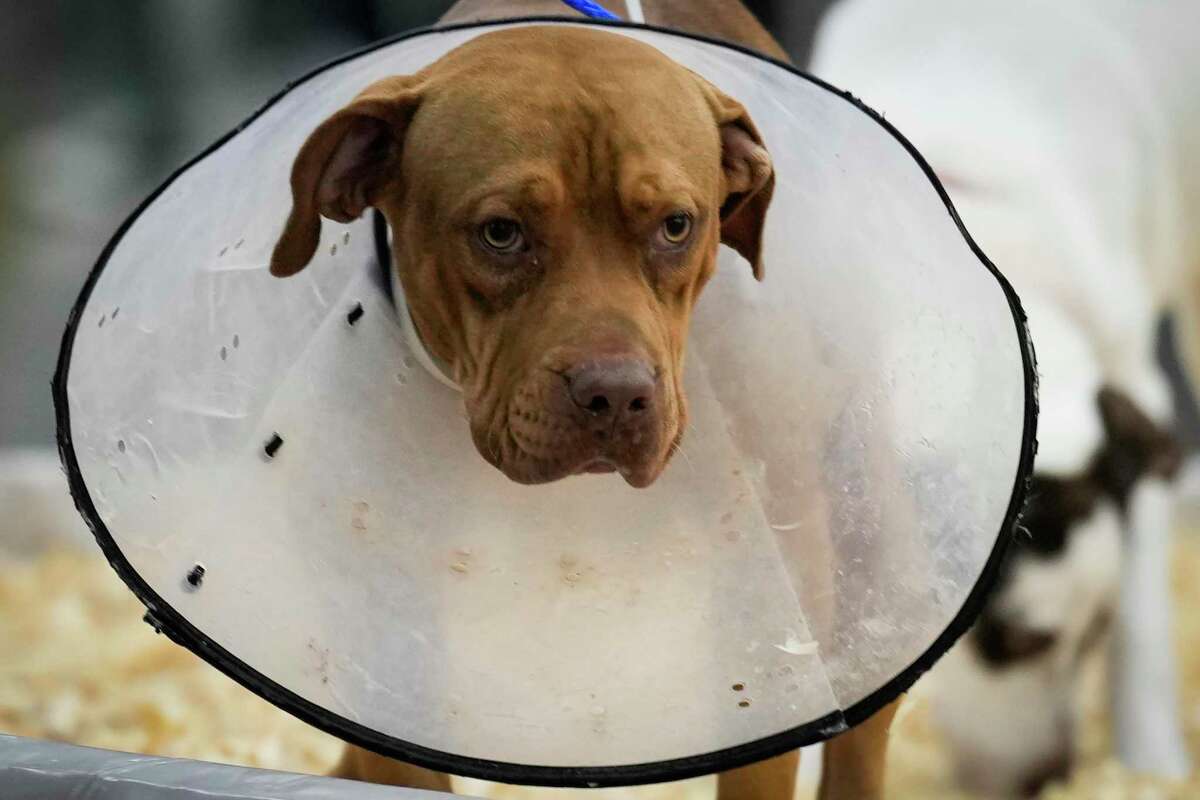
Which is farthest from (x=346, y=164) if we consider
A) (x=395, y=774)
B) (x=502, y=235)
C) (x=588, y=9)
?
(x=395, y=774)

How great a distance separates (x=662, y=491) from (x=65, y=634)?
1207 mm

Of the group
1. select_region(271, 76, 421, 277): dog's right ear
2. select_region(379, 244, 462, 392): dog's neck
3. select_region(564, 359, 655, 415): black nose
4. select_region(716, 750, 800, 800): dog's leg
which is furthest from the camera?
select_region(716, 750, 800, 800): dog's leg

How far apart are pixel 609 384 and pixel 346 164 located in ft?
1.21

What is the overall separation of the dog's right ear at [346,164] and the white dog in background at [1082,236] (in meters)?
0.52

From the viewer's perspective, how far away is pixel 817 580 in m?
1.31

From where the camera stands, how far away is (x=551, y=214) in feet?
3.68

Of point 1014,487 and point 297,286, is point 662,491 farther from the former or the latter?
point 297,286

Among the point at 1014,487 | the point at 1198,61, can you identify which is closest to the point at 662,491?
the point at 1014,487

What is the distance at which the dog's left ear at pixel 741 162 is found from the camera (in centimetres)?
123

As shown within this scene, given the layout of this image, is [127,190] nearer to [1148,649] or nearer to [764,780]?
[764,780]

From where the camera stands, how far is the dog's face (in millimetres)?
1106

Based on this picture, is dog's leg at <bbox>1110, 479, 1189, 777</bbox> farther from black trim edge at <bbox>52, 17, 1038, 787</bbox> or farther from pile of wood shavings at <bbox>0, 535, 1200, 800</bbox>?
black trim edge at <bbox>52, 17, 1038, 787</bbox>

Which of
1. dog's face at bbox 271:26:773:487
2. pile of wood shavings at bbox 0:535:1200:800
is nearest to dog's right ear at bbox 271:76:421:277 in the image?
dog's face at bbox 271:26:773:487

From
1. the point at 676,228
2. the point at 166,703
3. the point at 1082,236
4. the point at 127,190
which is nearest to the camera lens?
the point at 676,228
